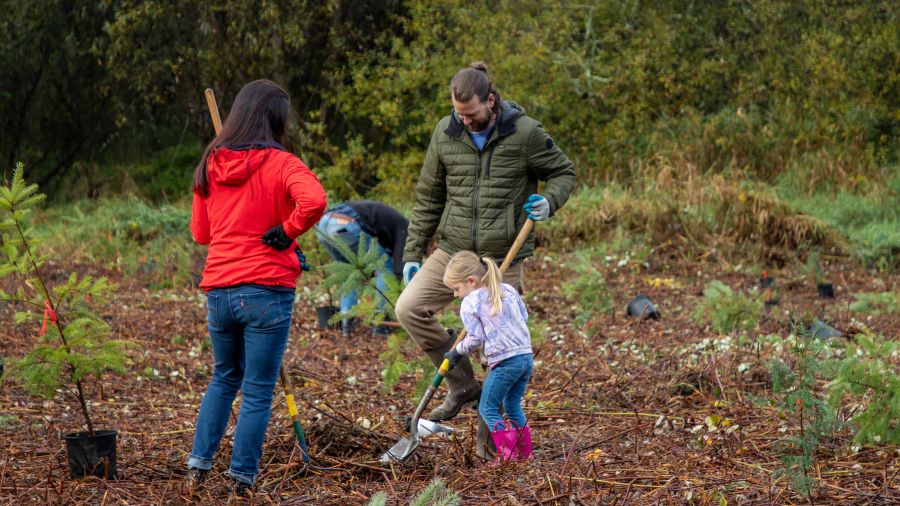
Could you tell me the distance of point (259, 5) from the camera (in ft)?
54.6

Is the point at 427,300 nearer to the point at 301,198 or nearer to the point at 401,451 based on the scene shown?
the point at 401,451

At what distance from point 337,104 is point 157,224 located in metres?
4.85

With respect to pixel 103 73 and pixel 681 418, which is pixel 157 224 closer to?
pixel 103 73

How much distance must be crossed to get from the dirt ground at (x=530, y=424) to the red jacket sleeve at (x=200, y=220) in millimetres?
994

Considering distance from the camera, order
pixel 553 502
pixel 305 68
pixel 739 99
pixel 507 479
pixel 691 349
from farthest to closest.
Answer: pixel 305 68 < pixel 739 99 < pixel 691 349 < pixel 507 479 < pixel 553 502

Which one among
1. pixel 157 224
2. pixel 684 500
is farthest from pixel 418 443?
pixel 157 224

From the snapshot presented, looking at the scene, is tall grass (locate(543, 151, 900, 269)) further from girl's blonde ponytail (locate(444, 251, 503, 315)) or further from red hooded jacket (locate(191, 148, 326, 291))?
red hooded jacket (locate(191, 148, 326, 291))

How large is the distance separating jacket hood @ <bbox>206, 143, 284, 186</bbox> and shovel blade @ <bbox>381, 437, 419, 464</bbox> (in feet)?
4.58

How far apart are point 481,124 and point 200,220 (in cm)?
144

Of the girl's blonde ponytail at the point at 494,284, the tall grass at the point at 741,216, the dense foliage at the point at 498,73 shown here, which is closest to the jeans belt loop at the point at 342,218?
the girl's blonde ponytail at the point at 494,284

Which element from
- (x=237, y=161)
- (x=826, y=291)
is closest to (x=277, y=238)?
(x=237, y=161)

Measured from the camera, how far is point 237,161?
4164 mm

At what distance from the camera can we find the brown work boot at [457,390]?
17.4ft

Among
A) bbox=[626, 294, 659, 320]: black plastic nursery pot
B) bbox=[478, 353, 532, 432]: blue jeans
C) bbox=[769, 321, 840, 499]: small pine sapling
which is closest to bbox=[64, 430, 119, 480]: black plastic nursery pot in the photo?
bbox=[478, 353, 532, 432]: blue jeans
